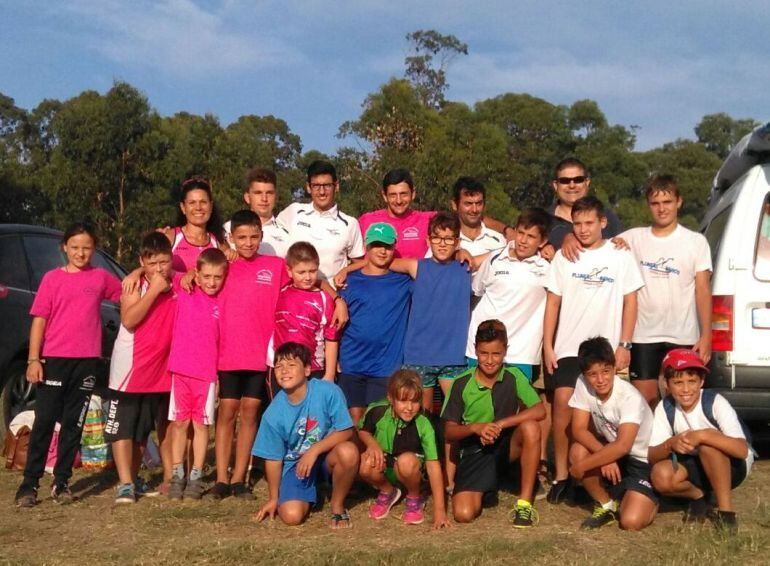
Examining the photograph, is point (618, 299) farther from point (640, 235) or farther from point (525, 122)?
point (525, 122)

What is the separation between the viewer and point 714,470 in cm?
496

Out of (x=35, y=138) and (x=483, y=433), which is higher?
(x=35, y=138)

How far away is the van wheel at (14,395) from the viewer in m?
7.02

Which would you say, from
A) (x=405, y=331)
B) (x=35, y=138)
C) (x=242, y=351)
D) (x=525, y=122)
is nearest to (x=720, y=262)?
(x=405, y=331)

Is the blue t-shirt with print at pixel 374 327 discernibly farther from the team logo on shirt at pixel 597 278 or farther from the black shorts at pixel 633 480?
the black shorts at pixel 633 480

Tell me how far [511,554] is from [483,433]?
83 centimetres

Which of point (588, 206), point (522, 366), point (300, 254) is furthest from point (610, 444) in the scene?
point (300, 254)

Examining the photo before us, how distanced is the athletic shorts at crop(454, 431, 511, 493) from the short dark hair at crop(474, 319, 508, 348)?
1.98 ft

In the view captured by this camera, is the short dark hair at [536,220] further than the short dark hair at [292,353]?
Yes

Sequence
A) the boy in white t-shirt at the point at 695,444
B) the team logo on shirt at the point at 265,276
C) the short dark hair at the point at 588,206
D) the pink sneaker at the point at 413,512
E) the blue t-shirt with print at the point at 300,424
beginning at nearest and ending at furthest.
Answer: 1. the boy in white t-shirt at the point at 695,444
2. the pink sneaker at the point at 413,512
3. the blue t-shirt with print at the point at 300,424
4. the short dark hair at the point at 588,206
5. the team logo on shirt at the point at 265,276

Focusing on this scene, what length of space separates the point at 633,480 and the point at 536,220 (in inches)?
66.3

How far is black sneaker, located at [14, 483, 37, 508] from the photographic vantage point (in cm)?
554

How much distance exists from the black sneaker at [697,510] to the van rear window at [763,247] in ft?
5.43

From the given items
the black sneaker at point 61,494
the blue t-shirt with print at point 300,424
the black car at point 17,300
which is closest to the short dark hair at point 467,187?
the blue t-shirt with print at point 300,424
